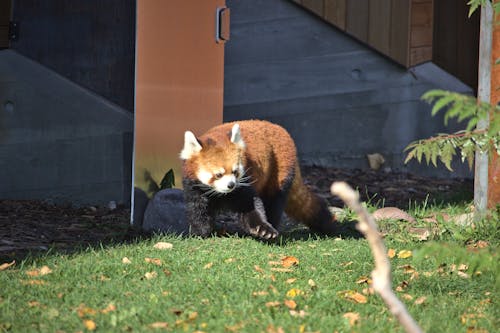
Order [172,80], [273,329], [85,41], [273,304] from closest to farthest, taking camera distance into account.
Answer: [273,329], [273,304], [172,80], [85,41]

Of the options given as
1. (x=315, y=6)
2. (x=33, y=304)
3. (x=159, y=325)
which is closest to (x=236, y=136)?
(x=33, y=304)

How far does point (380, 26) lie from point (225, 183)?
5.56 meters

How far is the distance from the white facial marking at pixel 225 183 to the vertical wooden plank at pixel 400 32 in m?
5.43

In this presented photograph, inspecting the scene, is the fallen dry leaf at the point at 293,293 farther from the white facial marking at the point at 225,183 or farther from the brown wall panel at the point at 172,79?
the brown wall panel at the point at 172,79

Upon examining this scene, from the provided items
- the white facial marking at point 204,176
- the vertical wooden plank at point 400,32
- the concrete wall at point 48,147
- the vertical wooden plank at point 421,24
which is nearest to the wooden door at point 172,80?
the concrete wall at point 48,147

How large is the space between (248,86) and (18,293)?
6.58 m

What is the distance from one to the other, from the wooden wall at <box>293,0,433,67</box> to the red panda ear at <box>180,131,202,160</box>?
508cm

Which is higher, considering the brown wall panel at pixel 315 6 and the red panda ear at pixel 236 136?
the brown wall panel at pixel 315 6

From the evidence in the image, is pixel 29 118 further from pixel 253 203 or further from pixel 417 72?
pixel 417 72

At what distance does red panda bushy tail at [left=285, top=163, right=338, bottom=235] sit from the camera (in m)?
6.49

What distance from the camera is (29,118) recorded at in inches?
313

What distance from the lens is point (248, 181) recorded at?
613 cm

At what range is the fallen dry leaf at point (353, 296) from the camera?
439 centimetres

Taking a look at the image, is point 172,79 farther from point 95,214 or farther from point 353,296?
point 353,296
